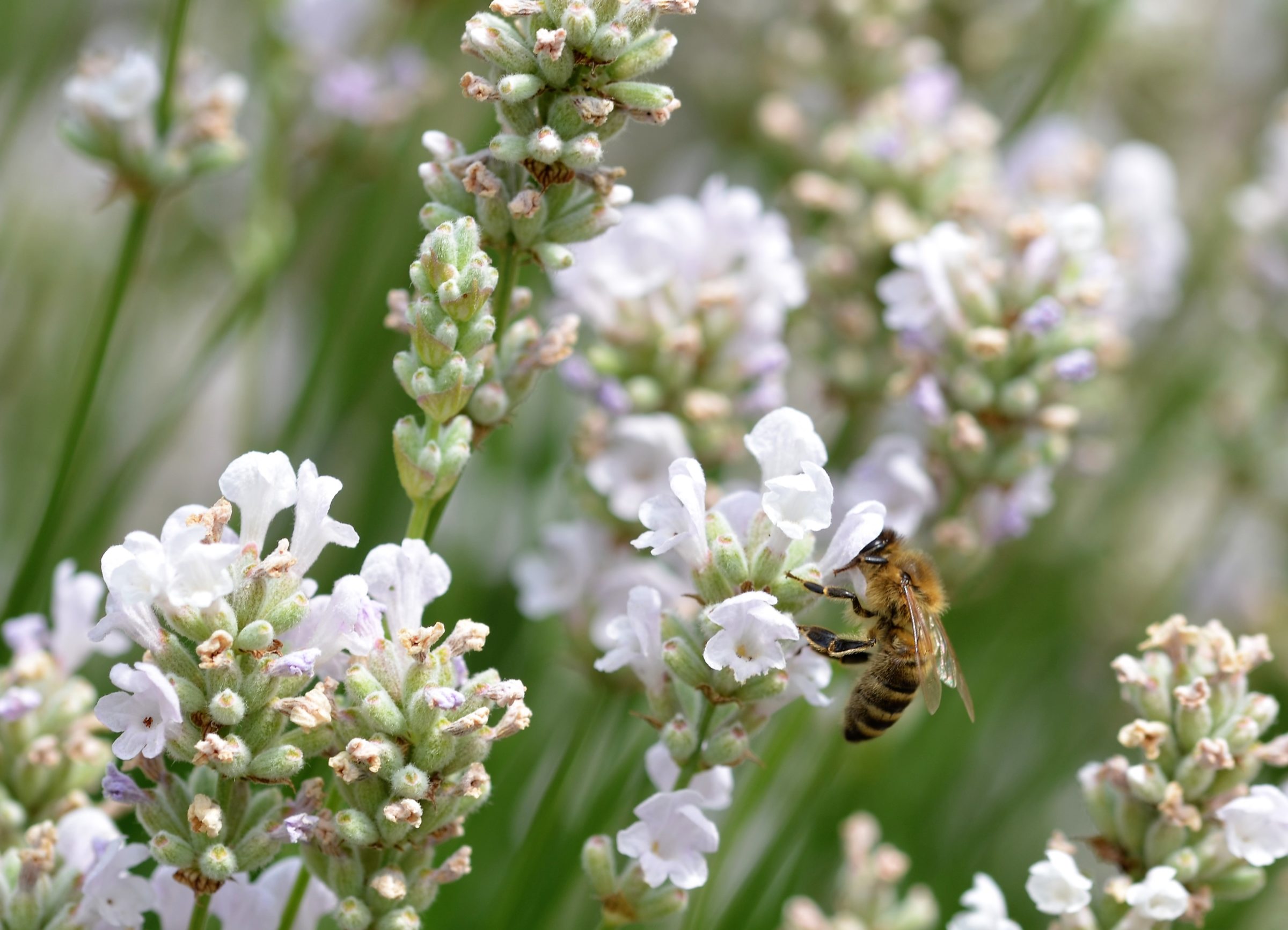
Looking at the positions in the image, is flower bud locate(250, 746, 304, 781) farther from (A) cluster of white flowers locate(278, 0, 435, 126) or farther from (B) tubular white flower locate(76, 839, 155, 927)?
(A) cluster of white flowers locate(278, 0, 435, 126)

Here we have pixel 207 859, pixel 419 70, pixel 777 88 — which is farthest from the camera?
pixel 777 88

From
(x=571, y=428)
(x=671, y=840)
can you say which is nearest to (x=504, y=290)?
(x=671, y=840)

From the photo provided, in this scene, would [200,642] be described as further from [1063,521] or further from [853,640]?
[1063,521]

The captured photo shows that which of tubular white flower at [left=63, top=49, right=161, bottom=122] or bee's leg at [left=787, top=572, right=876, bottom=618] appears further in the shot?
tubular white flower at [left=63, top=49, right=161, bottom=122]

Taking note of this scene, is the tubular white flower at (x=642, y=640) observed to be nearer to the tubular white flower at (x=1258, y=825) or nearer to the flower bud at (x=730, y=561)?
the flower bud at (x=730, y=561)

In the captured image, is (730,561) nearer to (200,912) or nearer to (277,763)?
(277,763)

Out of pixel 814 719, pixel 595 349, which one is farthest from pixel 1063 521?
pixel 595 349

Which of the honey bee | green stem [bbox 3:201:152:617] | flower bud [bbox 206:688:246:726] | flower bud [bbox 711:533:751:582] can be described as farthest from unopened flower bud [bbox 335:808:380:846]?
green stem [bbox 3:201:152:617]
